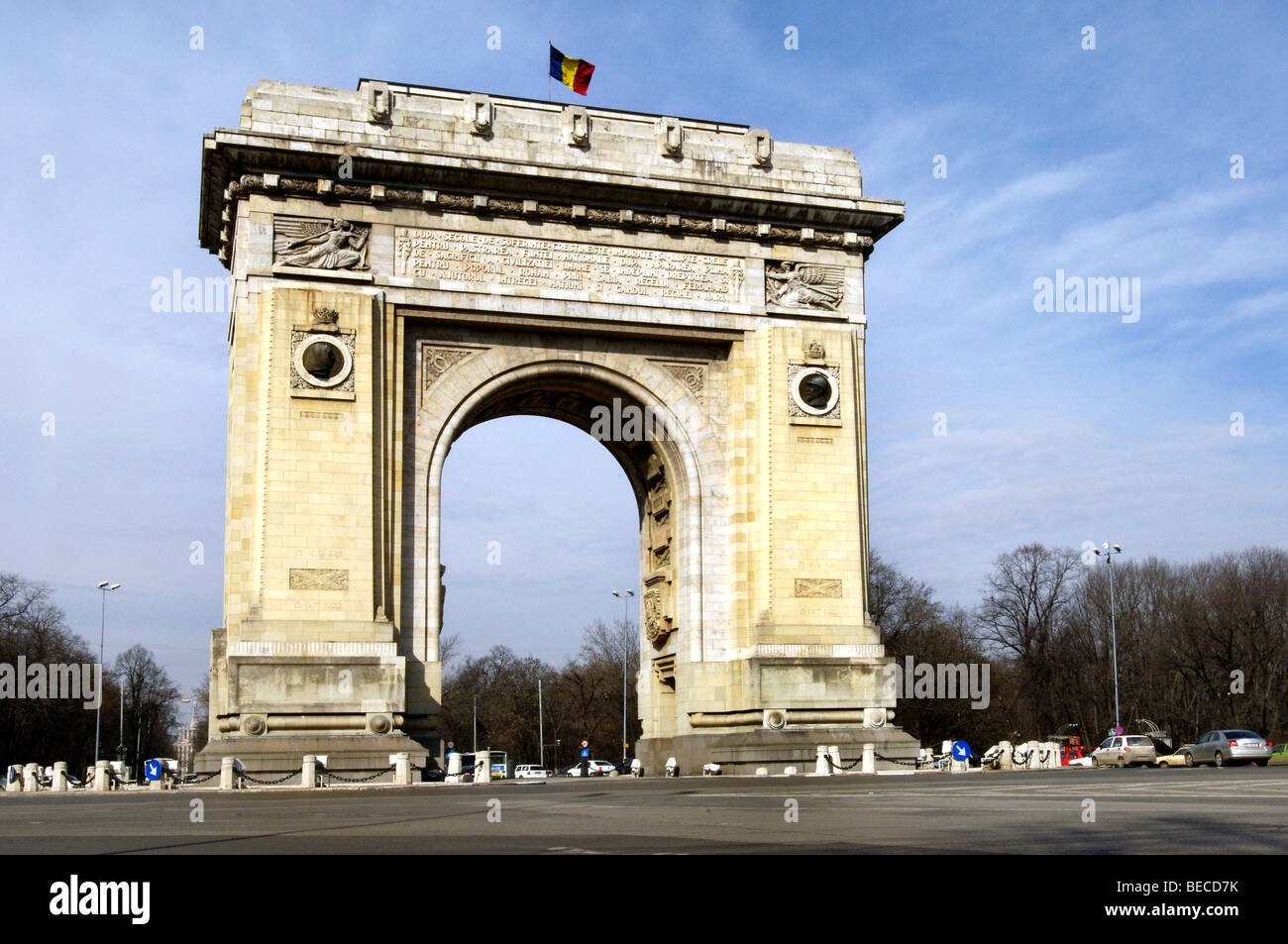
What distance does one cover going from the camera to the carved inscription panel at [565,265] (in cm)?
3183

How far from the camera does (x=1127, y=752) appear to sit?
45.6 m

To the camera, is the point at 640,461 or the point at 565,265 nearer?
the point at 565,265

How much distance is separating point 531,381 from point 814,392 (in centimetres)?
664

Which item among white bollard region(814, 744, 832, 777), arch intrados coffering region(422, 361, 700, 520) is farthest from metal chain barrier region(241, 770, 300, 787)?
white bollard region(814, 744, 832, 777)

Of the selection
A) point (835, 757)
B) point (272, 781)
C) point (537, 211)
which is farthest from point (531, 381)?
point (835, 757)

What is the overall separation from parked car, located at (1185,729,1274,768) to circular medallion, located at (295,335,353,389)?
27.4m

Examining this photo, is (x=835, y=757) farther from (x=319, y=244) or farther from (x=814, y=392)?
(x=319, y=244)

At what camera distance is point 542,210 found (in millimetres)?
32406

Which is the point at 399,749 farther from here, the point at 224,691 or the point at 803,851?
the point at 803,851

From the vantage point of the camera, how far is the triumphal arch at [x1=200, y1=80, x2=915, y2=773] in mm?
29750

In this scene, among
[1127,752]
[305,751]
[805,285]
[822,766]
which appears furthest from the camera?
[1127,752]

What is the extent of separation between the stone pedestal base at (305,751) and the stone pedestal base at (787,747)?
6.72m

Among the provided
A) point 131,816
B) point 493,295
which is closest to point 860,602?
point 493,295

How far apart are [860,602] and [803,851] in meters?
25.0
